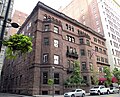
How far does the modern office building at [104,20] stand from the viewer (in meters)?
52.2

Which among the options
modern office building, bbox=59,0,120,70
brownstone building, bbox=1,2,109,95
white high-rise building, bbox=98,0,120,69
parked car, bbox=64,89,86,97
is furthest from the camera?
modern office building, bbox=59,0,120,70

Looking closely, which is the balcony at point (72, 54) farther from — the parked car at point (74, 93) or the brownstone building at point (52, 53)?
the parked car at point (74, 93)

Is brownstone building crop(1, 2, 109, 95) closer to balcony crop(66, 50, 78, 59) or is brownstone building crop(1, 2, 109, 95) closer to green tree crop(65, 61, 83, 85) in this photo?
balcony crop(66, 50, 78, 59)

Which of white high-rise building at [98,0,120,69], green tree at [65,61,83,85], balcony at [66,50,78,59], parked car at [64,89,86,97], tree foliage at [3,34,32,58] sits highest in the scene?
white high-rise building at [98,0,120,69]

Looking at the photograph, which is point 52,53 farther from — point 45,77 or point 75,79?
Answer: point 75,79

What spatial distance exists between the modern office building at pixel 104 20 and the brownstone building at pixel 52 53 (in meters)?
13.1

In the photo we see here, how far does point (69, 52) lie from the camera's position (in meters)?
34.7

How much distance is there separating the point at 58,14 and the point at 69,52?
10329 millimetres

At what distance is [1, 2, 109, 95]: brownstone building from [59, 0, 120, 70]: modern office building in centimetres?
1306

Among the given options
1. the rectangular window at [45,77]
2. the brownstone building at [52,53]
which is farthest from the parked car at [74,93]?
the rectangular window at [45,77]

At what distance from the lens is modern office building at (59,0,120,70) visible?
5218 centimetres

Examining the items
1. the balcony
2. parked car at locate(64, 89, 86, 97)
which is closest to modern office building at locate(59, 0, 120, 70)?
the balcony

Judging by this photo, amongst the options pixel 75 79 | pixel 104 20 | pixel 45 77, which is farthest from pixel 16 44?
pixel 104 20

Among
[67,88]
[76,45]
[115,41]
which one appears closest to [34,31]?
[76,45]
